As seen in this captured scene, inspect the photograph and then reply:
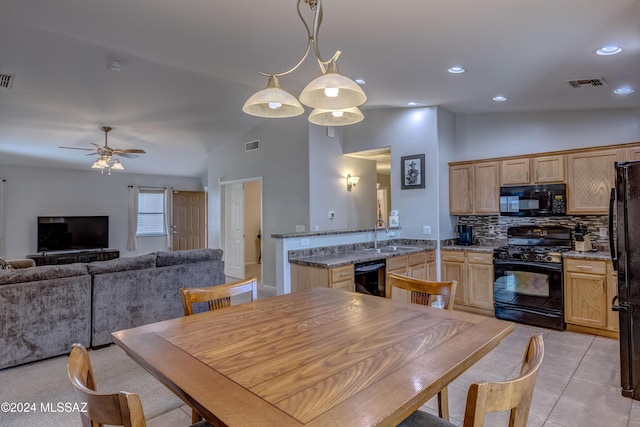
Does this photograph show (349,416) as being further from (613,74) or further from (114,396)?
(613,74)

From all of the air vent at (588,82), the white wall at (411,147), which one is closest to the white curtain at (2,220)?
the white wall at (411,147)

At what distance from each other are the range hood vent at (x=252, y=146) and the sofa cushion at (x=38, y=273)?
3750 millimetres

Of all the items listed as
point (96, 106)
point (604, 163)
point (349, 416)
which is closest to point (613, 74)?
point (604, 163)

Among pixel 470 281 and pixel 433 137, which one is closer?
pixel 470 281

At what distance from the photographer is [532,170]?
444cm

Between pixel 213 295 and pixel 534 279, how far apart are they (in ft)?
12.0

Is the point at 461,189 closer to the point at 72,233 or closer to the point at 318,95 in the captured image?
the point at 318,95

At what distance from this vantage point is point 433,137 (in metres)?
4.90

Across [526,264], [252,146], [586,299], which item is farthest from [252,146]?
[586,299]

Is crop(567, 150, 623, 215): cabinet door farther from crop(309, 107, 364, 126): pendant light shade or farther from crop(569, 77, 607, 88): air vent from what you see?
crop(309, 107, 364, 126): pendant light shade

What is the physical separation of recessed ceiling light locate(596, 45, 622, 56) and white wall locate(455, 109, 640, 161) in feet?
5.76

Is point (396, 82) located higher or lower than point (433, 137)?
higher

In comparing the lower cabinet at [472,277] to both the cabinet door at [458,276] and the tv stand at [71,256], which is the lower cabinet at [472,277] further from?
the tv stand at [71,256]

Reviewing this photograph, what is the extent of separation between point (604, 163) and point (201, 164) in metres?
8.00
